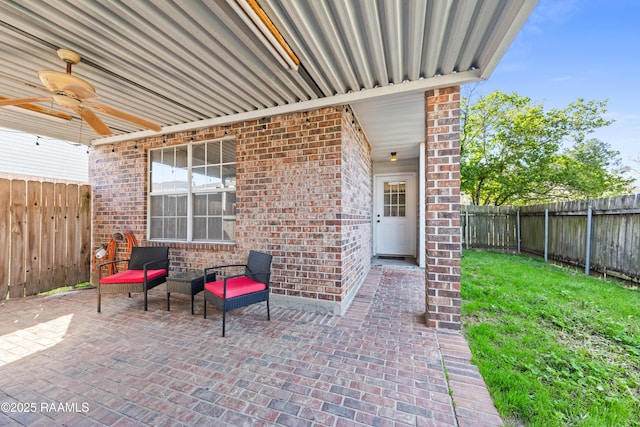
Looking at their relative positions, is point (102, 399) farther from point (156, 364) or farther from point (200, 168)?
point (200, 168)

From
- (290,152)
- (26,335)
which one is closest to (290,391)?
(290,152)

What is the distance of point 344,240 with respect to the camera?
10.7 ft

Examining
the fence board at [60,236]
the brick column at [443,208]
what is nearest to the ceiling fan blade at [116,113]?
the fence board at [60,236]

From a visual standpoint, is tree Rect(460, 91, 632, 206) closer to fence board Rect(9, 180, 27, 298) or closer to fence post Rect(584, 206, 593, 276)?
fence post Rect(584, 206, 593, 276)

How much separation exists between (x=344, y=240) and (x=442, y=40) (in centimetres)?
234

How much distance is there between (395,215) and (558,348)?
4712mm

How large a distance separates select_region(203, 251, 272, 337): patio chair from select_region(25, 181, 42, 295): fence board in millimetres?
3355

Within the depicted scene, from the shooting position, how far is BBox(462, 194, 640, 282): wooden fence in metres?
4.11

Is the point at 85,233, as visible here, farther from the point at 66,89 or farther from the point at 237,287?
the point at 237,287

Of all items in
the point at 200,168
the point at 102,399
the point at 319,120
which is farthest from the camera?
the point at 200,168

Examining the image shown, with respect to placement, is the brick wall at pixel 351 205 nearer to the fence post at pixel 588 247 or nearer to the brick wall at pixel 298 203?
the brick wall at pixel 298 203

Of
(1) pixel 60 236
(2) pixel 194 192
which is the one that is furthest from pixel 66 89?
(1) pixel 60 236

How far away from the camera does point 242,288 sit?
2844 mm

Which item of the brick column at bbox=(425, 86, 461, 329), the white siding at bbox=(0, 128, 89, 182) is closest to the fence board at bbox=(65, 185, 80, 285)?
the white siding at bbox=(0, 128, 89, 182)
